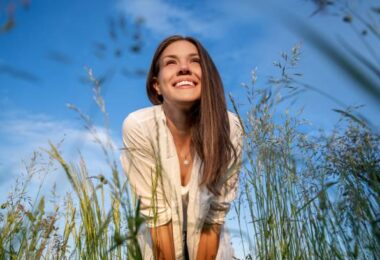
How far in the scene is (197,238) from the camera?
2.83m

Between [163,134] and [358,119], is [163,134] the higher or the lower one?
the higher one

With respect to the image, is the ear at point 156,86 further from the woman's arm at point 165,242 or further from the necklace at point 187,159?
the woman's arm at point 165,242

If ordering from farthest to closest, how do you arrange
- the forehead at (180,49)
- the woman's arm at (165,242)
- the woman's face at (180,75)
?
the forehead at (180,49) < the woman's face at (180,75) < the woman's arm at (165,242)

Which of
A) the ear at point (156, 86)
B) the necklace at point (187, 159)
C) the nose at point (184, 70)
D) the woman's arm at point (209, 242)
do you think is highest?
the ear at point (156, 86)

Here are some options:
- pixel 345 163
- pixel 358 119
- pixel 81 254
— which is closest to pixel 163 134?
pixel 81 254

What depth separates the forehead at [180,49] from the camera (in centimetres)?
302

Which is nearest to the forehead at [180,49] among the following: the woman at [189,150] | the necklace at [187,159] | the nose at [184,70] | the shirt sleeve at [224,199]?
the woman at [189,150]

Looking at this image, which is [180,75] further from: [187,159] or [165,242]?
[165,242]

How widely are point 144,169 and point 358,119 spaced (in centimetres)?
169

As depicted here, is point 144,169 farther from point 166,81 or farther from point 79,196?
point 79,196

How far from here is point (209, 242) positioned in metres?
2.89

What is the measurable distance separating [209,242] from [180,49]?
128 cm

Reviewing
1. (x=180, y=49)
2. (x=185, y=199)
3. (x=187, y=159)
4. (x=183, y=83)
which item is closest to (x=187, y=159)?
(x=187, y=159)

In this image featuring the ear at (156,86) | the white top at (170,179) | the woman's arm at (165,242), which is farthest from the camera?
the ear at (156,86)
